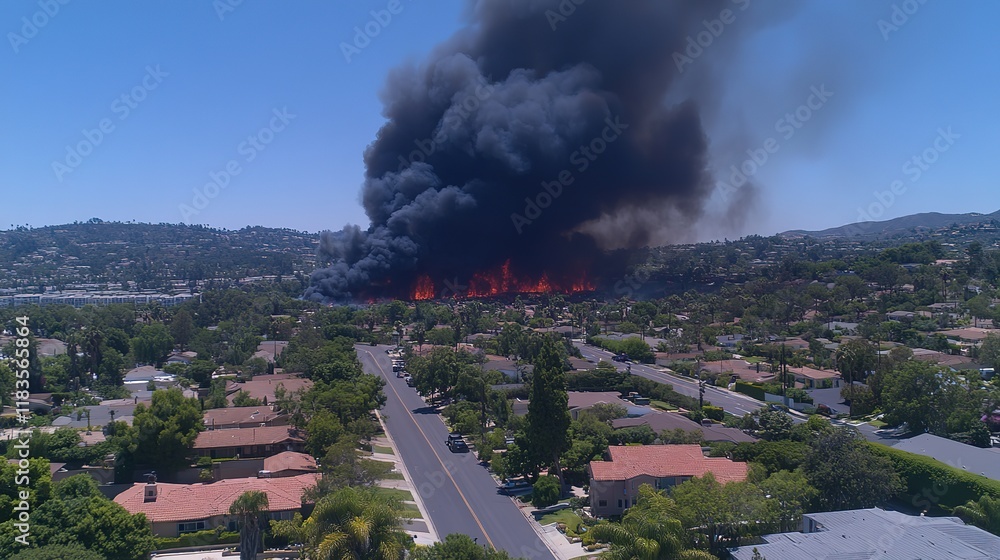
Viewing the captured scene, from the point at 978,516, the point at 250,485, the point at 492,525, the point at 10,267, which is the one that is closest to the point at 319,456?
the point at 250,485

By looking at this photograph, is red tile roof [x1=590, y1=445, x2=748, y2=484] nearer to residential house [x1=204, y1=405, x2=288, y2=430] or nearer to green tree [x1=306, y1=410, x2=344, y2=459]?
green tree [x1=306, y1=410, x2=344, y2=459]

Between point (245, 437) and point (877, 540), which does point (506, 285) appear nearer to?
point (245, 437)

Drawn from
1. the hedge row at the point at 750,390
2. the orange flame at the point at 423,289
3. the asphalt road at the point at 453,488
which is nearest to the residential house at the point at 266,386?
the asphalt road at the point at 453,488

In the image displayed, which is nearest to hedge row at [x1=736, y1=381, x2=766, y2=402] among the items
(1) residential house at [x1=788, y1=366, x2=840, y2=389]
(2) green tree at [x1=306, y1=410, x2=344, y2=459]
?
(1) residential house at [x1=788, y1=366, x2=840, y2=389]

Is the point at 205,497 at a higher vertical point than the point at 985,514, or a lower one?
higher

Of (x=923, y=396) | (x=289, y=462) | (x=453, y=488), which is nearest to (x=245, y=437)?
(x=289, y=462)

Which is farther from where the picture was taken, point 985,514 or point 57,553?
point 985,514

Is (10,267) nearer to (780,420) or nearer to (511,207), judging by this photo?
(511,207)
